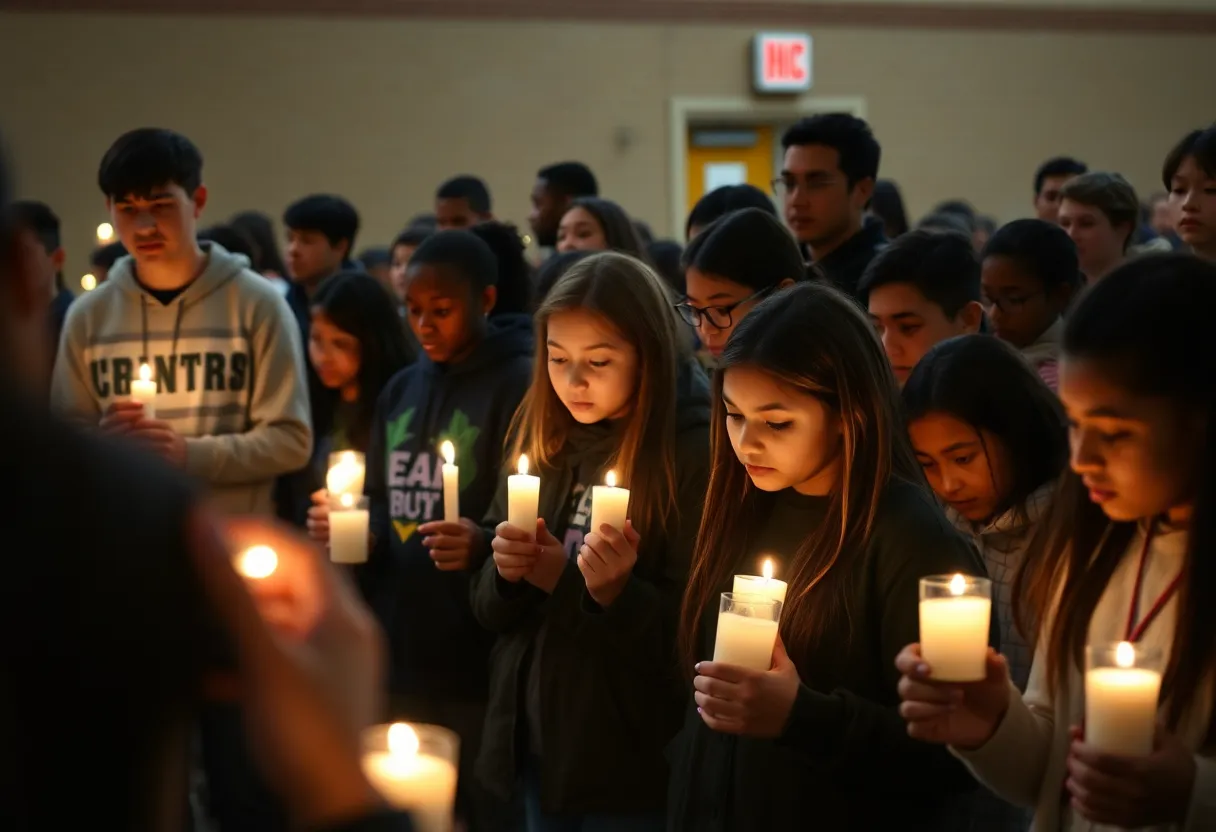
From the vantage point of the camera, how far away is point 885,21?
1091 cm

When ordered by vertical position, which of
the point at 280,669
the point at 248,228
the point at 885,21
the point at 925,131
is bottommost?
the point at 280,669

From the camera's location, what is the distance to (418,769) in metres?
1.28

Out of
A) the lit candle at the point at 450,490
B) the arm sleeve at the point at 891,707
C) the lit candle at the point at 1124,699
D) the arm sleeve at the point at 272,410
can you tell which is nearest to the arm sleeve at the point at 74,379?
the arm sleeve at the point at 272,410

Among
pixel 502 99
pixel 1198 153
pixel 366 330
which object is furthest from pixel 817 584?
pixel 502 99

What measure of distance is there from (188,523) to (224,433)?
2907 mm

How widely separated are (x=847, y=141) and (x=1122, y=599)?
8.93 feet

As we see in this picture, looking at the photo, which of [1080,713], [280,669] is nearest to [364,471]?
[1080,713]

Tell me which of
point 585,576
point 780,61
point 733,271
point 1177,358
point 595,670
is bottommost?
point 595,670

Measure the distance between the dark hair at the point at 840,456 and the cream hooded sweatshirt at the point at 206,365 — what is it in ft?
5.46

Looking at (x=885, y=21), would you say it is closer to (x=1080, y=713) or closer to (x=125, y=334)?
(x=125, y=334)

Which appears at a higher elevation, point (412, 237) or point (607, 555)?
point (412, 237)

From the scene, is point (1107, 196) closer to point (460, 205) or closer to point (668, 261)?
point (668, 261)

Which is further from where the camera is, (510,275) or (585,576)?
(510,275)

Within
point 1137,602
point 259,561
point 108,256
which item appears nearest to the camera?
point 259,561
